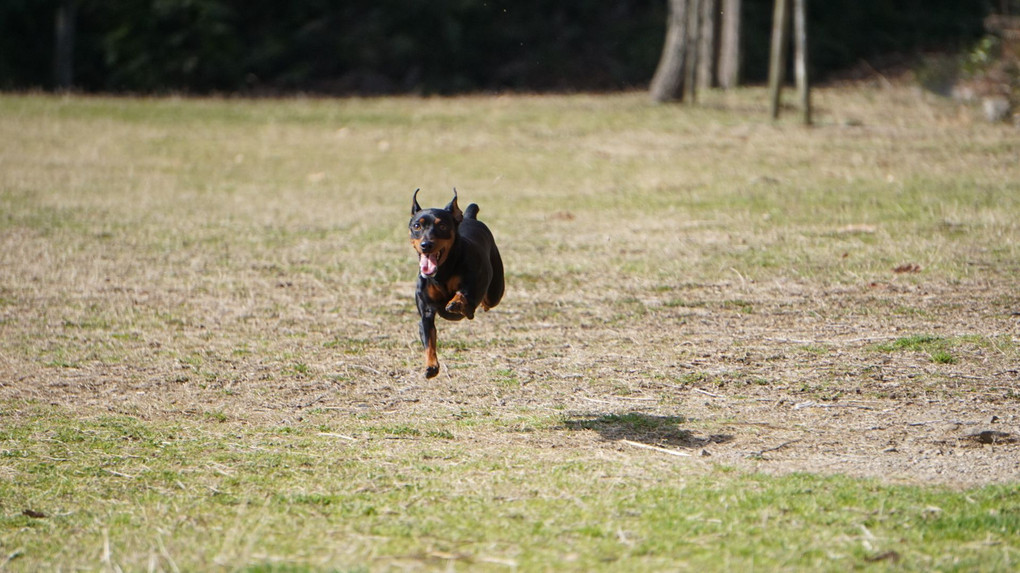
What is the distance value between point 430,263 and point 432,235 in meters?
0.19

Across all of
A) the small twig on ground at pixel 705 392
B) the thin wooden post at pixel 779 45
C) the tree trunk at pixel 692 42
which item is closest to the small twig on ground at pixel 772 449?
the small twig on ground at pixel 705 392

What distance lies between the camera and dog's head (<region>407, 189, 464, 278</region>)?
18.9 ft

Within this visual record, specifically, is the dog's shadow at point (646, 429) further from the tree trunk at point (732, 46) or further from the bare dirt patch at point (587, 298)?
the tree trunk at point (732, 46)

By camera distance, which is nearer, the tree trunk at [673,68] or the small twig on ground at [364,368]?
the small twig on ground at [364,368]

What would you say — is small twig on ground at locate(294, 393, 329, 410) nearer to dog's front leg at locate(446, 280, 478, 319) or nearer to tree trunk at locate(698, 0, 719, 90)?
dog's front leg at locate(446, 280, 478, 319)

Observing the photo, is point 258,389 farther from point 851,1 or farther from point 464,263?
point 851,1

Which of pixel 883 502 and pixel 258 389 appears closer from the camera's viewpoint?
pixel 883 502

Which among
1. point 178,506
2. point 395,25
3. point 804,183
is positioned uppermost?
point 395,25

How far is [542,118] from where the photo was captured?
22.4 metres

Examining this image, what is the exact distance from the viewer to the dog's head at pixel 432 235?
575cm

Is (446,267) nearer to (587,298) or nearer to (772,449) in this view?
(772,449)

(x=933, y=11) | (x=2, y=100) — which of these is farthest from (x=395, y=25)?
(x=933, y=11)

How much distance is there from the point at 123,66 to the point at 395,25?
312 inches

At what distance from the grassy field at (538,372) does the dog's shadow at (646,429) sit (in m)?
0.02
